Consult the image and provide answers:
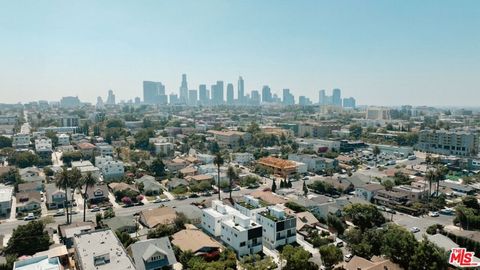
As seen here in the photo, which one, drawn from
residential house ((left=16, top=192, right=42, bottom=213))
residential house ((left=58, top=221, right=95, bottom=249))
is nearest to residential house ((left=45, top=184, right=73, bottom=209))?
residential house ((left=16, top=192, right=42, bottom=213))

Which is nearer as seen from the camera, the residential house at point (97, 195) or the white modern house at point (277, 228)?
the white modern house at point (277, 228)

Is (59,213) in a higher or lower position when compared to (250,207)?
lower

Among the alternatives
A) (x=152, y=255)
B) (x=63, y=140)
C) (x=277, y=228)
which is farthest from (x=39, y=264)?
(x=63, y=140)

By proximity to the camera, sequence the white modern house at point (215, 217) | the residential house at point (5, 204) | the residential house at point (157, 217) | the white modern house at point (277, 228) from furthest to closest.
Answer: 1. the residential house at point (5, 204)
2. the residential house at point (157, 217)
3. the white modern house at point (215, 217)
4. the white modern house at point (277, 228)

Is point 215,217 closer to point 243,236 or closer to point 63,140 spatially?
point 243,236

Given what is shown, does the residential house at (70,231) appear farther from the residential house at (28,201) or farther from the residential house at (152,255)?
the residential house at (28,201)

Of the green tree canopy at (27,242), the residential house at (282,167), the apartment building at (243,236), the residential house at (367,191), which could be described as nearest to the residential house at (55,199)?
the green tree canopy at (27,242)
